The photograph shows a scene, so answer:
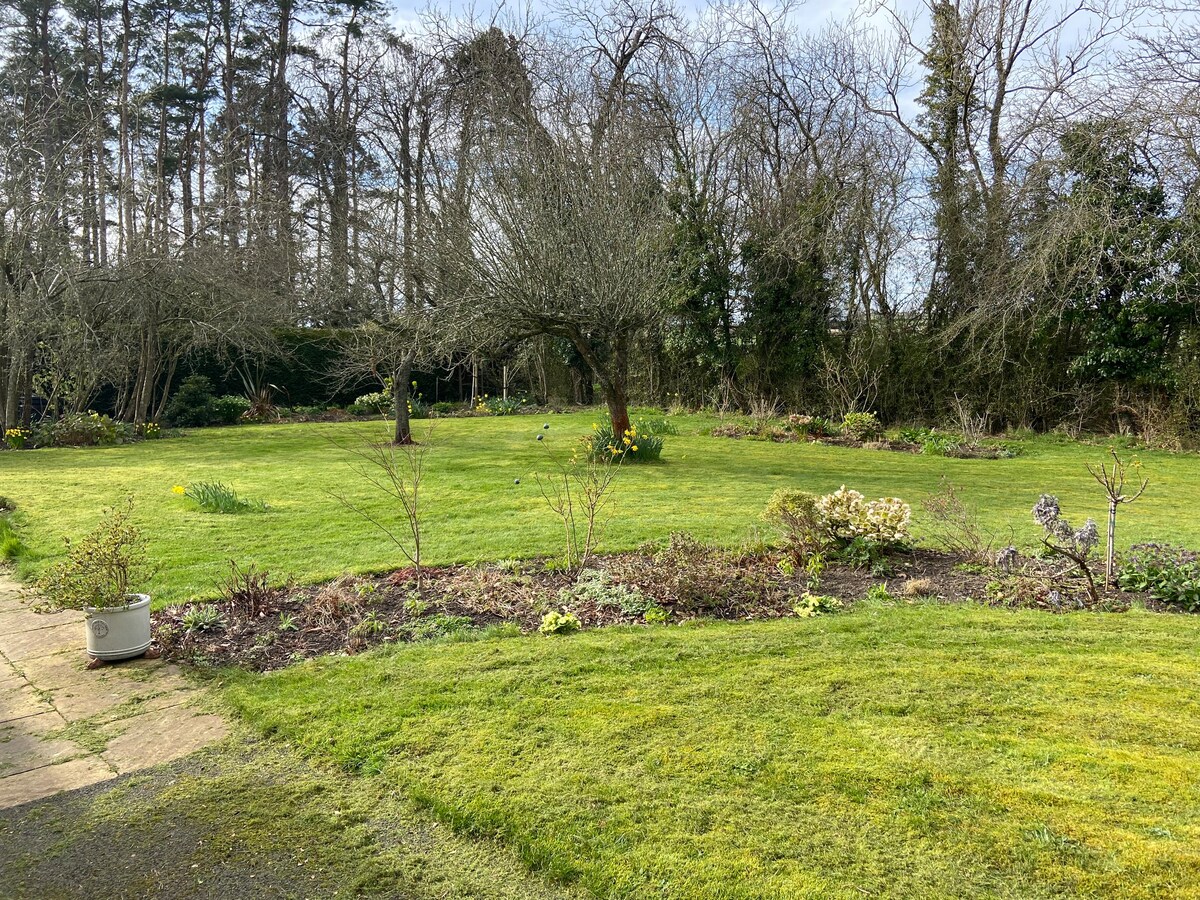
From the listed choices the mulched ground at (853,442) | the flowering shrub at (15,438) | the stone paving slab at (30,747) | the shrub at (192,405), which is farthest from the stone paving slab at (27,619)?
the shrub at (192,405)

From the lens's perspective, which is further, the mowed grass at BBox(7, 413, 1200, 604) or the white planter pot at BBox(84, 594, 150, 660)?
the mowed grass at BBox(7, 413, 1200, 604)

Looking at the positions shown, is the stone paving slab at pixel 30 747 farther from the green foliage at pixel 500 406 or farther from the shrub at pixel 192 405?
the green foliage at pixel 500 406

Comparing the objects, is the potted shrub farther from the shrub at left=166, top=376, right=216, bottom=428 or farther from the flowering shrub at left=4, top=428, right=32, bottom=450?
the shrub at left=166, top=376, right=216, bottom=428

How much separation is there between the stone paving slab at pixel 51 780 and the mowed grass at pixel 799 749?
1.82 feet

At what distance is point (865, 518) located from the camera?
17.3ft

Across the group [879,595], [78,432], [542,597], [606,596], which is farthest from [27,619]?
[78,432]

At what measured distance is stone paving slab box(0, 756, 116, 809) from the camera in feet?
8.33

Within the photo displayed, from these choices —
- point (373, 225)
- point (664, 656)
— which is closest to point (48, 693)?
point (664, 656)

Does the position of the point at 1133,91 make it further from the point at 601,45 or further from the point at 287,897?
the point at 287,897

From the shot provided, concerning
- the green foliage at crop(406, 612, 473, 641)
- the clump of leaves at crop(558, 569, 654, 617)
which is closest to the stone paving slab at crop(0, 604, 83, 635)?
the green foliage at crop(406, 612, 473, 641)

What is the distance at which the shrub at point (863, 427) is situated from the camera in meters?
13.7

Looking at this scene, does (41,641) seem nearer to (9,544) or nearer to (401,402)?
(9,544)

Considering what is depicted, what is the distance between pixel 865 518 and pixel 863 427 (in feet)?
29.8

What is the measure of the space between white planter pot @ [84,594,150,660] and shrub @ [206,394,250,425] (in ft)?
53.4
